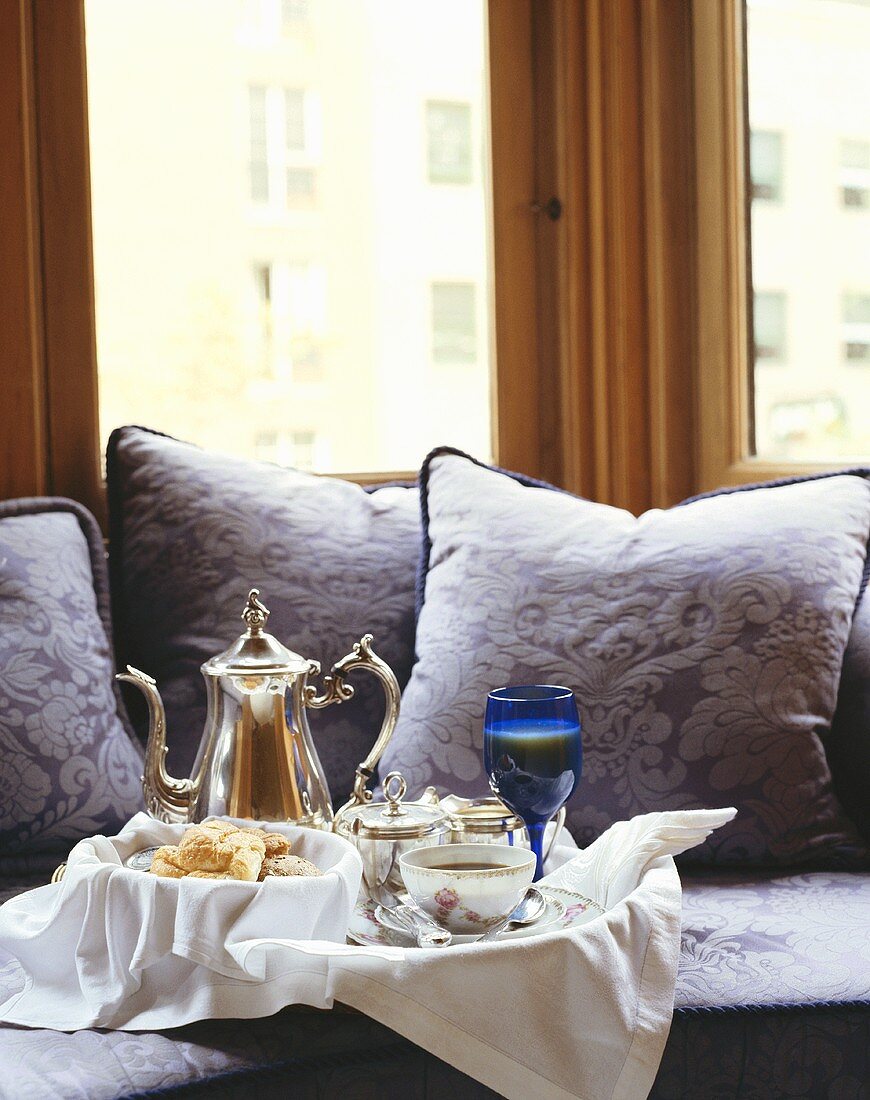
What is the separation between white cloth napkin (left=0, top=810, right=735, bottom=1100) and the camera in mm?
938

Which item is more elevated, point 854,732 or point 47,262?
point 47,262

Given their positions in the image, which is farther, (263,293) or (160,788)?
(263,293)

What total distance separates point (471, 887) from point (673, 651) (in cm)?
57

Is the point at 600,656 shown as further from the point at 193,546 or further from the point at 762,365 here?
the point at 762,365

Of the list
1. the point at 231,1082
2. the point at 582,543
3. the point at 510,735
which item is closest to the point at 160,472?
the point at 582,543

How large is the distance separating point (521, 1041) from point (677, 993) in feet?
0.68

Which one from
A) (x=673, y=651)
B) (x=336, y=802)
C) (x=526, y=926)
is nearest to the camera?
(x=526, y=926)

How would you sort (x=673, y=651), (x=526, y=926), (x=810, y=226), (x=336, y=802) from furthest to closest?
(x=810, y=226) < (x=336, y=802) < (x=673, y=651) < (x=526, y=926)

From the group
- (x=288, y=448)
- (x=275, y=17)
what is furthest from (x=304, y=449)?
(x=275, y=17)

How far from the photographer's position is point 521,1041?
95 cm

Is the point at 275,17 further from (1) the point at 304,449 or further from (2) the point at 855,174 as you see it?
(2) the point at 855,174

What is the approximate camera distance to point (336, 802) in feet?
5.26

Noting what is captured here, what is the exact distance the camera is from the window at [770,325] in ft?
7.13

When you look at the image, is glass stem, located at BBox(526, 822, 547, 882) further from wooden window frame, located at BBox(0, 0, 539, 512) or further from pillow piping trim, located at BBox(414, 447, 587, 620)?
wooden window frame, located at BBox(0, 0, 539, 512)
